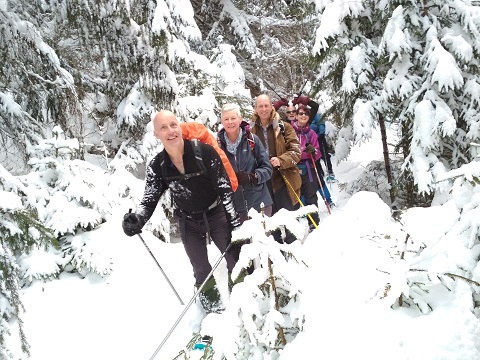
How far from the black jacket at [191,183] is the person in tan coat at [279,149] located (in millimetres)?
1214

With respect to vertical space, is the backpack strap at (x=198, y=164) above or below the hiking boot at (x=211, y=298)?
above

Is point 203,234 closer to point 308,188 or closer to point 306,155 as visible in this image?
point 308,188

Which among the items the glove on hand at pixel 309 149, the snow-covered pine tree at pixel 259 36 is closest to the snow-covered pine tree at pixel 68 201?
the glove on hand at pixel 309 149

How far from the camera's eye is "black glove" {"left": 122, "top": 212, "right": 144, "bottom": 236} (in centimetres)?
349

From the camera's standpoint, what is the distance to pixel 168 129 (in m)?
3.34

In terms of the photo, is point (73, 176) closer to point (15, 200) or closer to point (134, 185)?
point (134, 185)

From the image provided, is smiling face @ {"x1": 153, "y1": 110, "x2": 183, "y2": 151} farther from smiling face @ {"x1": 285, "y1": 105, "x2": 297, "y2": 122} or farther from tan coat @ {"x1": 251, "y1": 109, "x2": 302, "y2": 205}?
smiling face @ {"x1": 285, "y1": 105, "x2": 297, "y2": 122}

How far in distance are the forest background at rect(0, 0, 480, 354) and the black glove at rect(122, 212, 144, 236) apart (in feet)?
2.18

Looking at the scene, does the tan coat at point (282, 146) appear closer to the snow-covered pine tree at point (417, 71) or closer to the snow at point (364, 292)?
the snow-covered pine tree at point (417, 71)

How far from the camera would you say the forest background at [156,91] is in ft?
14.5

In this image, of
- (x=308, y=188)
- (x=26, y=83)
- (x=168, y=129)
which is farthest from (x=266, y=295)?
(x=308, y=188)

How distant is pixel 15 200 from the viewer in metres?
2.71

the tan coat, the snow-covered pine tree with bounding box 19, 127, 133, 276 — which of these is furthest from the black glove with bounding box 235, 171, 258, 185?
the snow-covered pine tree with bounding box 19, 127, 133, 276

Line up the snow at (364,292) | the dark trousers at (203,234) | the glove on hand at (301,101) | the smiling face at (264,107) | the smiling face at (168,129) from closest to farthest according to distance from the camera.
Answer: the snow at (364,292), the smiling face at (168,129), the dark trousers at (203,234), the smiling face at (264,107), the glove on hand at (301,101)
